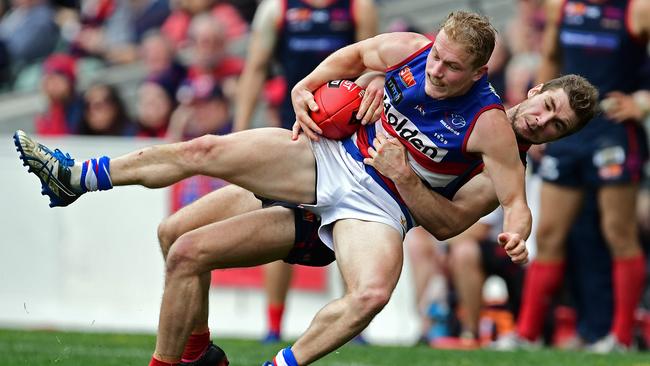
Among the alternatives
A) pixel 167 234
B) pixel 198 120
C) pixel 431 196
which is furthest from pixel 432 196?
pixel 198 120

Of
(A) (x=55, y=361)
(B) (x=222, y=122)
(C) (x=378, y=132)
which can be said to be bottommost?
(B) (x=222, y=122)

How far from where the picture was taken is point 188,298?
6.40m

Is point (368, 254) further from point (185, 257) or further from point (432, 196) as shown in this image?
point (185, 257)

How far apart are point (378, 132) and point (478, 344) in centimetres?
417

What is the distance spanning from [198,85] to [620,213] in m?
4.70

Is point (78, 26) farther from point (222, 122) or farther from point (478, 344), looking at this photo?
point (478, 344)

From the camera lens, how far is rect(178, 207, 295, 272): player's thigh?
20.9 feet

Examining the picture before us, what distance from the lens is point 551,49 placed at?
9.64 metres

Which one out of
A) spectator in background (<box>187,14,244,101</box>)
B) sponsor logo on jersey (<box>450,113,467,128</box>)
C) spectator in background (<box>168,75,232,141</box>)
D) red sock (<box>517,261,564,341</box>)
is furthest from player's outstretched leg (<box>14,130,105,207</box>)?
spectator in background (<box>187,14,244,101</box>)

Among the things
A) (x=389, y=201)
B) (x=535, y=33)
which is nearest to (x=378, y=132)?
(x=389, y=201)

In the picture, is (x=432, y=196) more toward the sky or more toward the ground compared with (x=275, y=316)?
more toward the sky

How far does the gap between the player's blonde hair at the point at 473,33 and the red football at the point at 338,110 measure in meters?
0.64

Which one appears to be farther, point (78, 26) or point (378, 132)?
point (78, 26)

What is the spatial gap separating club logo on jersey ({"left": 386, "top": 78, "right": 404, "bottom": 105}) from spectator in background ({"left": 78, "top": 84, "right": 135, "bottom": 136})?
708 cm
